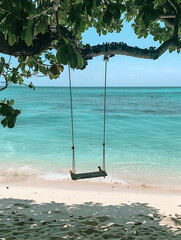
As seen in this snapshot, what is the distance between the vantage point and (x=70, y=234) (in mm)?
3920

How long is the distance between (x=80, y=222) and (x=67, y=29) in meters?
2.62

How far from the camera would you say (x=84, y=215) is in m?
4.83

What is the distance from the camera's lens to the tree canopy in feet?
7.13

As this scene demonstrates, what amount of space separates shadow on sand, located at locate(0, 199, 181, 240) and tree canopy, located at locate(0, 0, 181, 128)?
1611mm

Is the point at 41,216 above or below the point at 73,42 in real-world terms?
below

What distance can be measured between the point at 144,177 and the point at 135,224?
4.82 metres

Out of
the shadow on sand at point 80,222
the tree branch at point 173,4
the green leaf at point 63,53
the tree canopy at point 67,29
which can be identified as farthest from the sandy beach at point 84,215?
the tree branch at point 173,4

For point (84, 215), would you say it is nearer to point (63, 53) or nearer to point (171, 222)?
point (171, 222)

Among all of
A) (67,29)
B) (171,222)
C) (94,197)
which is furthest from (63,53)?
(94,197)

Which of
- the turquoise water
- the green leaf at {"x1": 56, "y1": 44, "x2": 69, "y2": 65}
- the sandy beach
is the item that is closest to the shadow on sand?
the sandy beach

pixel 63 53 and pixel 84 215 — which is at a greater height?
pixel 63 53

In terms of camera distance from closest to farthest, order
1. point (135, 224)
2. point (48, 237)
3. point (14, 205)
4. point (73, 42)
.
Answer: point (73, 42) → point (48, 237) → point (135, 224) → point (14, 205)

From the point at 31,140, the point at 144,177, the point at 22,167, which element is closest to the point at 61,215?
the point at 144,177

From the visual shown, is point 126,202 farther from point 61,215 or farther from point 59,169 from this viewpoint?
point 59,169
